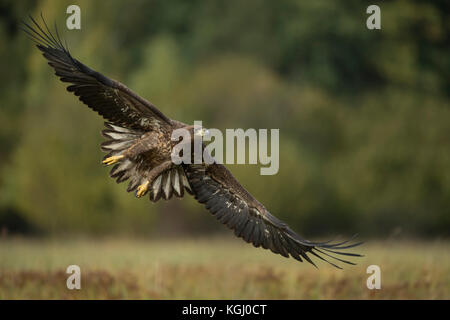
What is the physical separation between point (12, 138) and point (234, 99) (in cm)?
832

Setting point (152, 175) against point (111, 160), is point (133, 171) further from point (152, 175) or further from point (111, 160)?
point (111, 160)

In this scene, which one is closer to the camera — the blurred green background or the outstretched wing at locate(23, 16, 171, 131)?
the outstretched wing at locate(23, 16, 171, 131)

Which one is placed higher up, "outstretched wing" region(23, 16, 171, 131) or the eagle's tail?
"outstretched wing" region(23, 16, 171, 131)

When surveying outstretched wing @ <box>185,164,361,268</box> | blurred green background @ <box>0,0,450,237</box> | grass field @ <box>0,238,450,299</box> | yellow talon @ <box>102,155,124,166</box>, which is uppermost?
blurred green background @ <box>0,0,450,237</box>

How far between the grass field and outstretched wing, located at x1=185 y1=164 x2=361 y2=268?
1.17 metres

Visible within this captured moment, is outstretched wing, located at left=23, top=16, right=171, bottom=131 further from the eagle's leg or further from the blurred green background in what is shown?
the blurred green background

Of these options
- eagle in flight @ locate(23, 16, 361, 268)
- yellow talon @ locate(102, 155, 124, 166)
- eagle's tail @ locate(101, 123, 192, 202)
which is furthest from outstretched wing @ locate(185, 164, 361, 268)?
yellow talon @ locate(102, 155, 124, 166)

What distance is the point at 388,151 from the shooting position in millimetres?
25359

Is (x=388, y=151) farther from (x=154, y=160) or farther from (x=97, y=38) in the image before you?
(x=154, y=160)

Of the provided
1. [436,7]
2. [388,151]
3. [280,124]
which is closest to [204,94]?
[280,124]

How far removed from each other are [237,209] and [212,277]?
179 cm

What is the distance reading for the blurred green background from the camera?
23594 millimetres

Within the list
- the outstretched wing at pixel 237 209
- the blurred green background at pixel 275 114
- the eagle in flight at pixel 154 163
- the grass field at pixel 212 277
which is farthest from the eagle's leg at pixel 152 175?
the blurred green background at pixel 275 114

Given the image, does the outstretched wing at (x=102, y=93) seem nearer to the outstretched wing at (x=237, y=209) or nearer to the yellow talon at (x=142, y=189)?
the yellow talon at (x=142, y=189)
